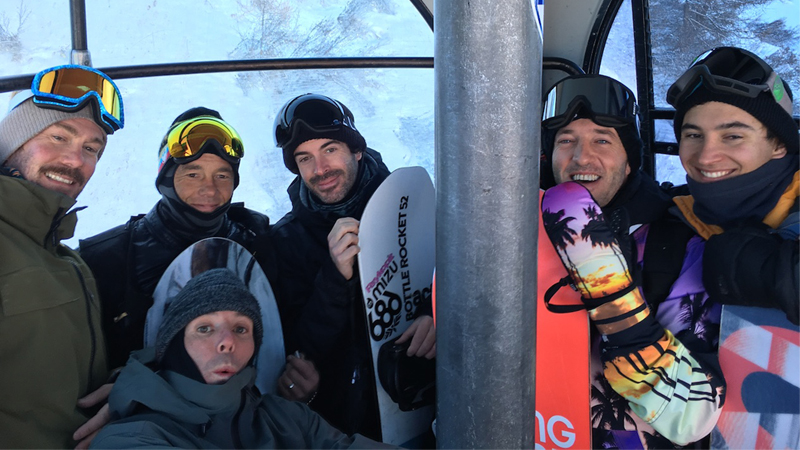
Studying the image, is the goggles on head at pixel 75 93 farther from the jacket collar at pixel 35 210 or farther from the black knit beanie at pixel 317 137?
the black knit beanie at pixel 317 137

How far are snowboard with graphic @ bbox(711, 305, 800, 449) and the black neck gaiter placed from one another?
291 mm

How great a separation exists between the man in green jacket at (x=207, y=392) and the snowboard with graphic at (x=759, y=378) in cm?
115

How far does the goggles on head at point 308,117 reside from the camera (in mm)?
2777

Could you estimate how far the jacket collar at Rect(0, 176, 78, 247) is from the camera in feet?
6.07

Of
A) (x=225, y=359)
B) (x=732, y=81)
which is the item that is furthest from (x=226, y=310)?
(x=732, y=81)

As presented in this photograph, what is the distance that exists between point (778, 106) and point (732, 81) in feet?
0.54

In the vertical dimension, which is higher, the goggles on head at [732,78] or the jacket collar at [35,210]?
the goggles on head at [732,78]

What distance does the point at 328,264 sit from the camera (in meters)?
2.35

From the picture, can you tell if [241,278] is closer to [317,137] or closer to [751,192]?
[317,137]

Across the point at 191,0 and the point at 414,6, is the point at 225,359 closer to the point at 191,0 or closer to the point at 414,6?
the point at 414,6

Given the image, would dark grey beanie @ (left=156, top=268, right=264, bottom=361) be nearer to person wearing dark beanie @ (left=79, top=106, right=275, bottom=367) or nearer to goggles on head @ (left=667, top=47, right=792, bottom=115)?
person wearing dark beanie @ (left=79, top=106, right=275, bottom=367)

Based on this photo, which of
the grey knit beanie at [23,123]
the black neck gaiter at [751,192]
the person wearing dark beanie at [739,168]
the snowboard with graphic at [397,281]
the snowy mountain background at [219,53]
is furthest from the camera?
the snowy mountain background at [219,53]

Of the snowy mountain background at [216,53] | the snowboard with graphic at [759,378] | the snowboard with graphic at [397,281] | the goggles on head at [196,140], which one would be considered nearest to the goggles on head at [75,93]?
the goggles on head at [196,140]

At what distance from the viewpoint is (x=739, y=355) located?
1.78 meters
